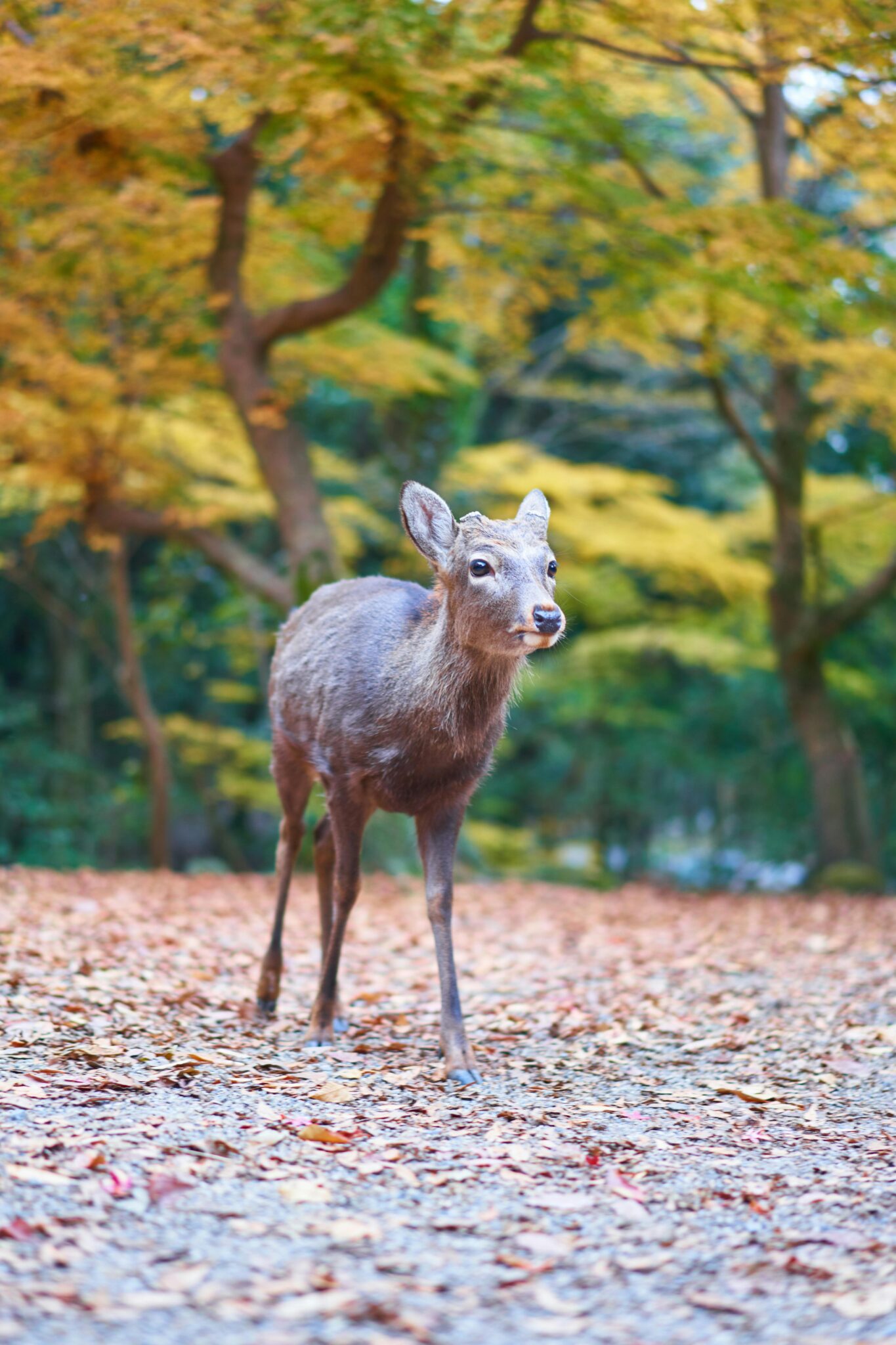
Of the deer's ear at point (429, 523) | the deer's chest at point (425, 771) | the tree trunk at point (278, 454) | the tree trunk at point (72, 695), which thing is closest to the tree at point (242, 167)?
the tree trunk at point (278, 454)

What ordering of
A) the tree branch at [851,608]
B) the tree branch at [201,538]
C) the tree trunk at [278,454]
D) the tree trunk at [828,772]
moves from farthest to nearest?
1. the tree trunk at [828,772]
2. the tree branch at [851,608]
3. the tree branch at [201,538]
4. the tree trunk at [278,454]

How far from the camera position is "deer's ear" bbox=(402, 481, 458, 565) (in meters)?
4.77

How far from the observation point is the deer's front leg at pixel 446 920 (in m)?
4.83

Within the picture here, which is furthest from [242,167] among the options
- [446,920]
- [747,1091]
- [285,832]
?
[747,1091]

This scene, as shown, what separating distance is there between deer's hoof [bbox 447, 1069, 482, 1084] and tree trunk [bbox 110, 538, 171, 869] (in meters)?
9.44

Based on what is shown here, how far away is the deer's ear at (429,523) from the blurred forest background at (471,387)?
4.22 meters

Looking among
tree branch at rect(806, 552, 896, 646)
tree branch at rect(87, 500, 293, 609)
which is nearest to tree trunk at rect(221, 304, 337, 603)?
tree branch at rect(87, 500, 293, 609)

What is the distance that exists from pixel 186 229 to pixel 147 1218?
9635 mm

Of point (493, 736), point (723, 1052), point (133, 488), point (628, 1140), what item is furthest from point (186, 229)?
point (628, 1140)

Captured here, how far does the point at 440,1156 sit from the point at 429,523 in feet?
7.13

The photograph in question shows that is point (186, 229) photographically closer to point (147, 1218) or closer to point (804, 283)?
point (804, 283)

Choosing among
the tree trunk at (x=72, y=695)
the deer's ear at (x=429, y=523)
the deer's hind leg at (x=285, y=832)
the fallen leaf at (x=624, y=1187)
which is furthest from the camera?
the tree trunk at (x=72, y=695)

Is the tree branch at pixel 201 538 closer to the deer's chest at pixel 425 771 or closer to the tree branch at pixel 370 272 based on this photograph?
the tree branch at pixel 370 272

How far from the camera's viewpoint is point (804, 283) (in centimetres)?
1010
